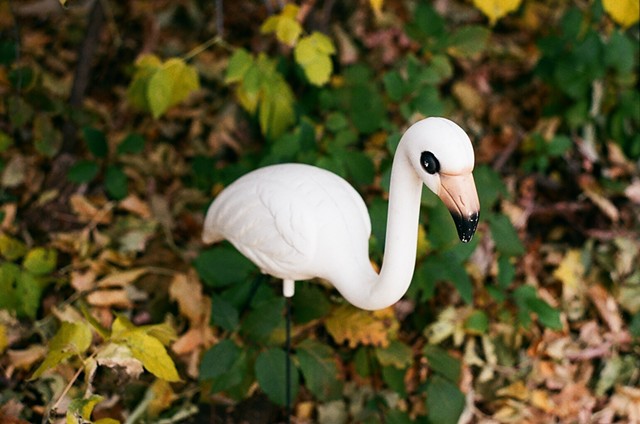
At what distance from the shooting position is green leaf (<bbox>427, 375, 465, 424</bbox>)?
154 cm

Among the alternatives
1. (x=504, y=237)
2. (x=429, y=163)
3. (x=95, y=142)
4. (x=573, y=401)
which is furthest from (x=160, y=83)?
(x=573, y=401)

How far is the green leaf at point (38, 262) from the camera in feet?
5.65

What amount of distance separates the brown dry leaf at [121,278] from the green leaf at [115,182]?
0.25 metres

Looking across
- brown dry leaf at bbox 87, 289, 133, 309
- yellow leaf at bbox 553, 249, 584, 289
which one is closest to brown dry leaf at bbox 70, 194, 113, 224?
brown dry leaf at bbox 87, 289, 133, 309

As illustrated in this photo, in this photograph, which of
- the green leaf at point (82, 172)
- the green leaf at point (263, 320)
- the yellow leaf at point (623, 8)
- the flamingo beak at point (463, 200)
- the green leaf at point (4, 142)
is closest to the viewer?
the flamingo beak at point (463, 200)

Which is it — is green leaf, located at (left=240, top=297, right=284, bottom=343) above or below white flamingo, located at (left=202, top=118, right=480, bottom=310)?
below

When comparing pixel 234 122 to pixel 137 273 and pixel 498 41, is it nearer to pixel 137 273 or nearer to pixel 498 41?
pixel 137 273

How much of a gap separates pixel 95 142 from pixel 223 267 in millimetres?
603

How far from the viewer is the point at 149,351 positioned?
4.01ft

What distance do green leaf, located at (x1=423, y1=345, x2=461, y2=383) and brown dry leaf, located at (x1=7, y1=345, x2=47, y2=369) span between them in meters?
0.93

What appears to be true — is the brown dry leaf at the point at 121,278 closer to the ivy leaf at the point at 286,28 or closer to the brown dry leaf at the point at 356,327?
the brown dry leaf at the point at 356,327

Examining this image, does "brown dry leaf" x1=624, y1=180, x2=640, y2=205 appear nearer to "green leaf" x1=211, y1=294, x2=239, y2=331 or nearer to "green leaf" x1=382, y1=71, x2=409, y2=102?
"green leaf" x1=382, y1=71, x2=409, y2=102

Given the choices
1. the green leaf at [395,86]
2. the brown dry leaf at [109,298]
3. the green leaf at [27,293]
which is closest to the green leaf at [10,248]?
the green leaf at [27,293]

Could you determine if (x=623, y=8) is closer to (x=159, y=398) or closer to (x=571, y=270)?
(x=571, y=270)
